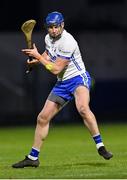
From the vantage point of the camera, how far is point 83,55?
3117cm

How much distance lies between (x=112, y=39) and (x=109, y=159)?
19368 millimetres

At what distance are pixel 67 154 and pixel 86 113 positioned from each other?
9.91ft

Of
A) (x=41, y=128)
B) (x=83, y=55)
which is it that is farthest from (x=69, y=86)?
(x=83, y=55)

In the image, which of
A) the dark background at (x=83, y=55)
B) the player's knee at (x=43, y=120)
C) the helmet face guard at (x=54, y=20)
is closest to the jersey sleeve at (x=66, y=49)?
the helmet face guard at (x=54, y=20)

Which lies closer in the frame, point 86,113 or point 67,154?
point 86,113

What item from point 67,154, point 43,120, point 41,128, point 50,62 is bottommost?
point 67,154

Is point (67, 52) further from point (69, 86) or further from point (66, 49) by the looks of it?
point (69, 86)

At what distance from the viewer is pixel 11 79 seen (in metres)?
29.2

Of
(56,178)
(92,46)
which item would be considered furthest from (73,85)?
(92,46)

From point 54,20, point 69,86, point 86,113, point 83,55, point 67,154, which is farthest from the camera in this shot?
point 83,55

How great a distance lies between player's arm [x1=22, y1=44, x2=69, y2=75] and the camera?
11938 millimetres

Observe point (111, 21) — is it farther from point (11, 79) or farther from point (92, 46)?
point (11, 79)

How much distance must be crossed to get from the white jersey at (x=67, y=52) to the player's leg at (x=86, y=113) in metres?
0.27

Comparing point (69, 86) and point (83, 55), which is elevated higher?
point (69, 86)
